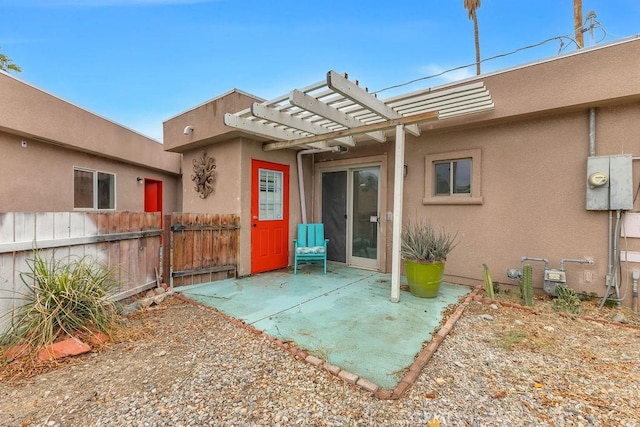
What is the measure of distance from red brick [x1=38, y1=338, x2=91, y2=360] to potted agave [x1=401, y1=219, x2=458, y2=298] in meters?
3.88

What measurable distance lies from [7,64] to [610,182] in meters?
17.1

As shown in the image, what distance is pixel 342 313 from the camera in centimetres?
356

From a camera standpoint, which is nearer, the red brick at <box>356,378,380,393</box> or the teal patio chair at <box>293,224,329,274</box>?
the red brick at <box>356,378,380,393</box>

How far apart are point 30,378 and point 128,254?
191cm

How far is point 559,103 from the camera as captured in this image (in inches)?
150

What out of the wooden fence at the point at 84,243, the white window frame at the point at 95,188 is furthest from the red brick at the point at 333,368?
the white window frame at the point at 95,188

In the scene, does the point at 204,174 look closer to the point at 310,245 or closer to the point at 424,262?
the point at 310,245

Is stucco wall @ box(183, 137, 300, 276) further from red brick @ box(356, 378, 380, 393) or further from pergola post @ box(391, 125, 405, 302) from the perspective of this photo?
red brick @ box(356, 378, 380, 393)

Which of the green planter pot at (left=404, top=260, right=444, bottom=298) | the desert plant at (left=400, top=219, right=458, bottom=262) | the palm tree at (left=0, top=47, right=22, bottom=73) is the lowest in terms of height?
the green planter pot at (left=404, top=260, right=444, bottom=298)

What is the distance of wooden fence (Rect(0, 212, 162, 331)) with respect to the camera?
2.54 metres

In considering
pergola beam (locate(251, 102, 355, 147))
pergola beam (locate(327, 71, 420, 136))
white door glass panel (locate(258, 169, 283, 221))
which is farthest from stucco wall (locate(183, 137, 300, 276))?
pergola beam (locate(327, 71, 420, 136))

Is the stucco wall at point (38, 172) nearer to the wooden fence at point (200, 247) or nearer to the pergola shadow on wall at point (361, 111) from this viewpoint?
the wooden fence at point (200, 247)

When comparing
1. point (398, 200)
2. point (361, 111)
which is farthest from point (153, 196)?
point (398, 200)

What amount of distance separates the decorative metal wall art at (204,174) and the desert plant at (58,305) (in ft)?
10.1
